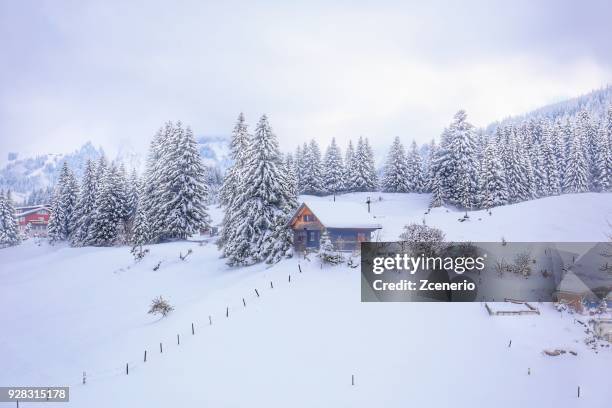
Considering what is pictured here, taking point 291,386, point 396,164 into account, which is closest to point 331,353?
point 291,386

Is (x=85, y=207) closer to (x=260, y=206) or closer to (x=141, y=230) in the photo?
(x=141, y=230)

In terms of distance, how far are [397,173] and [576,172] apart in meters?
29.6

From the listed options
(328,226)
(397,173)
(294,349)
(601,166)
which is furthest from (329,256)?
(601,166)

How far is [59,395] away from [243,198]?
21.6 metres

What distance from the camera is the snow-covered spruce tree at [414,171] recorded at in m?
78.5

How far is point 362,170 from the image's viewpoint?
83000mm

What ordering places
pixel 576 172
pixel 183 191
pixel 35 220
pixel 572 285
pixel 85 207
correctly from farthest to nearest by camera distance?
pixel 35 220
pixel 576 172
pixel 85 207
pixel 183 191
pixel 572 285

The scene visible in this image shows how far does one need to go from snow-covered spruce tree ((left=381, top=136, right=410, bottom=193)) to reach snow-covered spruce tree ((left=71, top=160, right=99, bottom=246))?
51.6 m

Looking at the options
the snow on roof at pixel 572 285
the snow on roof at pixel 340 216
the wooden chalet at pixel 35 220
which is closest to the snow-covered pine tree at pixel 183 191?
the snow on roof at pixel 340 216

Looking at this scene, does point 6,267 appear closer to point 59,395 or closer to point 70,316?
point 70,316

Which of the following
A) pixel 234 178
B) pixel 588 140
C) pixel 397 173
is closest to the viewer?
pixel 234 178

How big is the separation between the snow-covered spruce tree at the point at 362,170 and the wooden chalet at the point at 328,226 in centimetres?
4400

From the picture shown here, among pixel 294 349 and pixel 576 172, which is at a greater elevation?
pixel 576 172

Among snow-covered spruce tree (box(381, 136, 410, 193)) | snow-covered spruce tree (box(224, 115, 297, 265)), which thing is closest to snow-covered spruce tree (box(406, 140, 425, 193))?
snow-covered spruce tree (box(381, 136, 410, 193))
